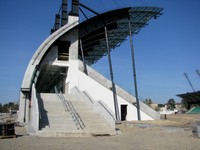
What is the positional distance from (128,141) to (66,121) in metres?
5.35

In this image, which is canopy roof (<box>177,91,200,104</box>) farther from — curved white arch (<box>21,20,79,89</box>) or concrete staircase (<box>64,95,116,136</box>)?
concrete staircase (<box>64,95,116,136</box>)

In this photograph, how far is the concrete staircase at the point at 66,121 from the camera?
13.7 meters

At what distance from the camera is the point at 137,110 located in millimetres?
24469

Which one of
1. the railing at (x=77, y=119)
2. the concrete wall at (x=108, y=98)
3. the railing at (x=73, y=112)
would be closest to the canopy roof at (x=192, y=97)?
the concrete wall at (x=108, y=98)

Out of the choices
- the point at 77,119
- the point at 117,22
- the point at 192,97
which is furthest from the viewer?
the point at 192,97

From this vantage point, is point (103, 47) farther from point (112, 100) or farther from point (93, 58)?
point (112, 100)

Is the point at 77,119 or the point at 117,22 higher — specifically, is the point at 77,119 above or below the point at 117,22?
below

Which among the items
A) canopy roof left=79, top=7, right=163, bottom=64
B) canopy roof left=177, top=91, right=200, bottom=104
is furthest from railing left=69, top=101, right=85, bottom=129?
canopy roof left=177, top=91, right=200, bottom=104

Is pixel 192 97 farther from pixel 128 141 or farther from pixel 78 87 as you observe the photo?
pixel 128 141

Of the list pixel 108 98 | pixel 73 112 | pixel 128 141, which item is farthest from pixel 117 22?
pixel 128 141

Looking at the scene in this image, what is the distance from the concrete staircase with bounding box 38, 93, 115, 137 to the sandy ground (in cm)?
83

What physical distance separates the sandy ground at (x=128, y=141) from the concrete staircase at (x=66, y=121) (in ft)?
2.72

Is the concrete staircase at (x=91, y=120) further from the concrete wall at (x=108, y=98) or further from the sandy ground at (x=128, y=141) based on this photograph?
the concrete wall at (x=108, y=98)

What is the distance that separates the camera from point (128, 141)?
11703mm
